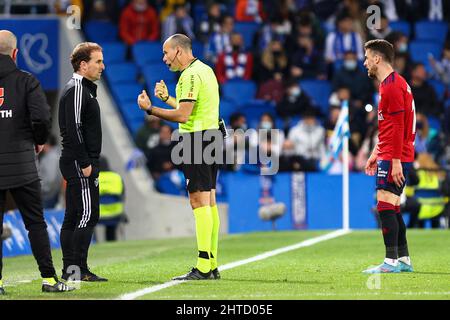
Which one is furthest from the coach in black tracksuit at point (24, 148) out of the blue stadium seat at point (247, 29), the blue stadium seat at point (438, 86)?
the blue stadium seat at point (247, 29)

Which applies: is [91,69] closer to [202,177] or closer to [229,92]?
[202,177]

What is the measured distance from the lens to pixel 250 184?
21.1m

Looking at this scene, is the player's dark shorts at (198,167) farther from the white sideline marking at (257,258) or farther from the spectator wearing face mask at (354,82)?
the spectator wearing face mask at (354,82)

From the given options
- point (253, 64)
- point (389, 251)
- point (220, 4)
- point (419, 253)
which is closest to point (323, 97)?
point (253, 64)

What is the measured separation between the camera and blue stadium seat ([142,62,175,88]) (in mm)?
24828

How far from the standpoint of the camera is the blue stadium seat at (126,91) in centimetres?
2514

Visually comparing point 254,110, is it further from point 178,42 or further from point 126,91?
point 178,42

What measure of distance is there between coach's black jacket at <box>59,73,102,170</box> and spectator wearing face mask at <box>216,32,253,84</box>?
12.8 m

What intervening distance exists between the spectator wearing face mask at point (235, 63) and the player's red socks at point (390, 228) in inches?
498

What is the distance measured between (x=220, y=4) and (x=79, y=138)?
15103 millimetres

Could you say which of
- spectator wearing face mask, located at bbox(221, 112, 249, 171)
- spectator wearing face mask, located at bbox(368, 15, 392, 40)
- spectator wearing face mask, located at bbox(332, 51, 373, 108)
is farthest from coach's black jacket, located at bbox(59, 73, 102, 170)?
spectator wearing face mask, located at bbox(368, 15, 392, 40)

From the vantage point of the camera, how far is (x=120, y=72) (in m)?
25.4

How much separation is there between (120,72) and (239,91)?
2554 millimetres

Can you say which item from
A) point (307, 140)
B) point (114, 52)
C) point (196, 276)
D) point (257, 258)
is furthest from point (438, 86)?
point (196, 276)
